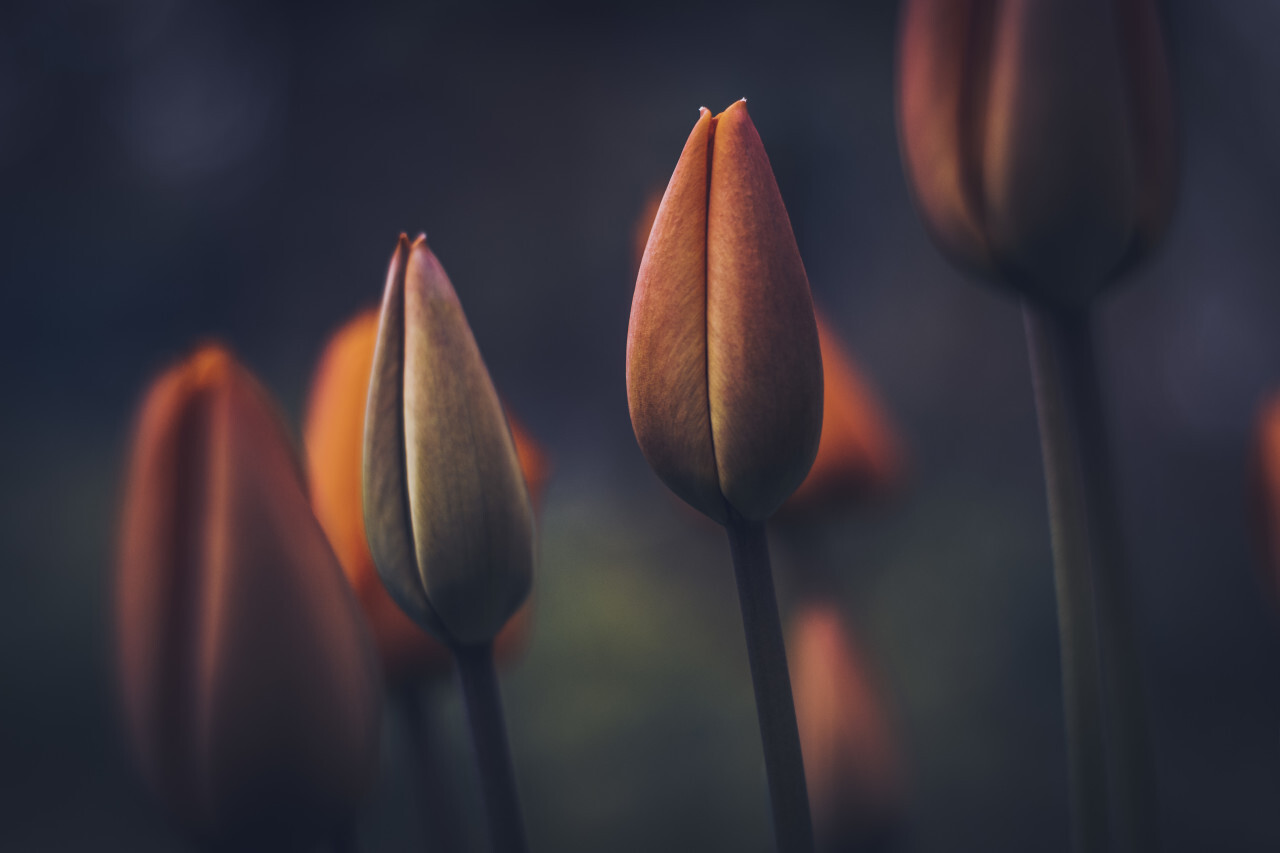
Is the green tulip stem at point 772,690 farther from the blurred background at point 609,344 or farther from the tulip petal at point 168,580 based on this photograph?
the blurred background at point 609,344

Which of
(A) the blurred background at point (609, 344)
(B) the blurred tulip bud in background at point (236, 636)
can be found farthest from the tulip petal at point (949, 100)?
(A) the blurred background at point (609, 344)

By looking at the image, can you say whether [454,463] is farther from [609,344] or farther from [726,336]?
[609,344]

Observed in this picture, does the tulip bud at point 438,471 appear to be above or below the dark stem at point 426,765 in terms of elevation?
above

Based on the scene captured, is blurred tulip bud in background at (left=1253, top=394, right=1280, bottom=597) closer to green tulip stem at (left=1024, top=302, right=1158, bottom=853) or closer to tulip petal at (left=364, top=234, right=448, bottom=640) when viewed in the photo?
green tulip stem at (left=1024, top=302, right=1158, bottom=853)

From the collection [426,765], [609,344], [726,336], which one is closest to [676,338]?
[726,336]

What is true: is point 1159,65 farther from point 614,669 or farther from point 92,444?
point 92,444

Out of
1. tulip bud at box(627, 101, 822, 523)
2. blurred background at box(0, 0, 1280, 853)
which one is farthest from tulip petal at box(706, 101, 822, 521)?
blurred background at box(0, 0, 1280, 853)

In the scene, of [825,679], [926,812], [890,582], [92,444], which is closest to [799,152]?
[890,582]
